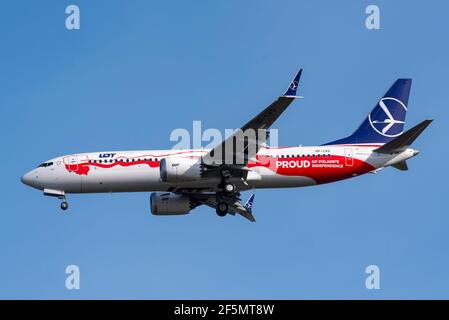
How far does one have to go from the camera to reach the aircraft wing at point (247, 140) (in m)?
52.3

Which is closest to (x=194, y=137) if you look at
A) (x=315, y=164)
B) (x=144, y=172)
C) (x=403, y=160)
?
(x=144, y=172)

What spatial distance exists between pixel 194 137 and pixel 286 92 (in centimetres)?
987

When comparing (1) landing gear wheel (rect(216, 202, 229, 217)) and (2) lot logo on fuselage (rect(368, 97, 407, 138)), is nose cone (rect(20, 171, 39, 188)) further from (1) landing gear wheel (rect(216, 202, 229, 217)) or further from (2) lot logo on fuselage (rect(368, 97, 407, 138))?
(2) lot logo on fuselage (rect(368, 97, 407, 138))

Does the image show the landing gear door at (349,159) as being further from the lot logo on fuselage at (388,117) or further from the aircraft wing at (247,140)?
the aircraft wing at (247,140)

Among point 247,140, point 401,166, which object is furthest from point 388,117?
point 247,140

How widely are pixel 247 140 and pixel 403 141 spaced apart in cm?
995

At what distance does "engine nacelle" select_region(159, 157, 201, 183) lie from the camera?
5603 centimetres

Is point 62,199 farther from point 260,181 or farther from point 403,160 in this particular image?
point 403,160

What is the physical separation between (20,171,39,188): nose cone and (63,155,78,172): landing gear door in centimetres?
222

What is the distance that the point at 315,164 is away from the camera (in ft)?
195

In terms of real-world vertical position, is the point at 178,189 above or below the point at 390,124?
below

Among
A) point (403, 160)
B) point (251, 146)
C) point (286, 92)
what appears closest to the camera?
point (286, 92)

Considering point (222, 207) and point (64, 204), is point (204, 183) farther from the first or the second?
point (64, 204)

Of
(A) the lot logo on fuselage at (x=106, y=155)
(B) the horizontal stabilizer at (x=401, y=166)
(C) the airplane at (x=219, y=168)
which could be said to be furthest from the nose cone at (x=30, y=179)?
(B) the horizontal stabilizer at (x=401, y=166)
